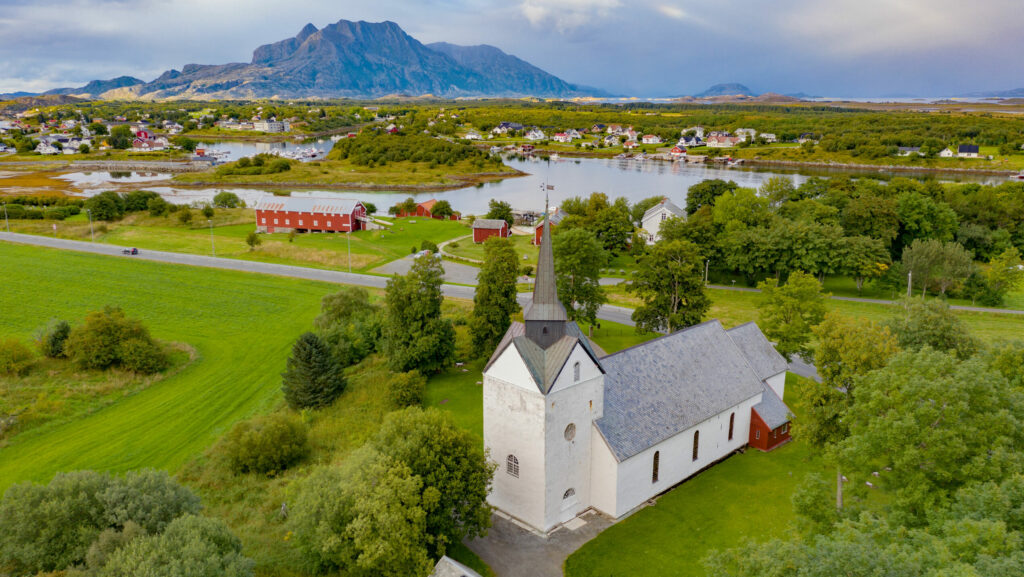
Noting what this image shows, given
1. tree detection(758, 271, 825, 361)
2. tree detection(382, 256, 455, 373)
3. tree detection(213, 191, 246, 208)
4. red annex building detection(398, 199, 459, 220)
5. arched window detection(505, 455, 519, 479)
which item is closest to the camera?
arched window detection(505, 455, 519, 479)

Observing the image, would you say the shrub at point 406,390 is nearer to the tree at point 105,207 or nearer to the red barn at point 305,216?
the red barn at point 305,216

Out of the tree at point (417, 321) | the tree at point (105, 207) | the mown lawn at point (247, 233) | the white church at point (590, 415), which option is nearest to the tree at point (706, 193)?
the mown lawn at point (247, 233)

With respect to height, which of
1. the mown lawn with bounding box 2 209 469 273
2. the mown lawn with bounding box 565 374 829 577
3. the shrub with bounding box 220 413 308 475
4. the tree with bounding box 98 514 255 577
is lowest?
the mown lawn with bounding box 565 374 829 577

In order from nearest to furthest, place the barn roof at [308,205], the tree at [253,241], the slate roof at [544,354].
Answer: the slate roof at [544,354]
the tree at [253,241]
the barn roof at [308,205]

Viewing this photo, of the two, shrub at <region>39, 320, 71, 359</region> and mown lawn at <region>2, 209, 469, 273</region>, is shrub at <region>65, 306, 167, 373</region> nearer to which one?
shrub at <region>39, 320, 71, 359</region>

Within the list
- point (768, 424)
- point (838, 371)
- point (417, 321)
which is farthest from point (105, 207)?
point (838, 371)

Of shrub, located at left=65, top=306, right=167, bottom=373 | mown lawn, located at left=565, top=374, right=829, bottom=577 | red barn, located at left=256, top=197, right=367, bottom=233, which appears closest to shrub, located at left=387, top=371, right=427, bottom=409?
mown lawn, located at left=565, top=374, right=829, bottom=577

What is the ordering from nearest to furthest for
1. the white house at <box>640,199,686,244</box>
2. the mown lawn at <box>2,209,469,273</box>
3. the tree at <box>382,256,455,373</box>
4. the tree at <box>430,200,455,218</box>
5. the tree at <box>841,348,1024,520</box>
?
the tree at <box>841,348,1024,520</box> < the tree at <box>382,256,455,373</box> < the mown lawn at <box>2,209,469,273</box> < the white house at <box>640,199,686,244</box> < the tree at <box>430,200,455,218</box>

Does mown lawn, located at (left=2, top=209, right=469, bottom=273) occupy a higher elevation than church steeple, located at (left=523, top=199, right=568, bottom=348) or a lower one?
lower

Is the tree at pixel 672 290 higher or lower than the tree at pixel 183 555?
higher
